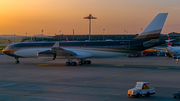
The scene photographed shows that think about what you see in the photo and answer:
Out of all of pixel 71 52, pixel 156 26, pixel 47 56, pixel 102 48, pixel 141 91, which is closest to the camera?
pixel 141 91

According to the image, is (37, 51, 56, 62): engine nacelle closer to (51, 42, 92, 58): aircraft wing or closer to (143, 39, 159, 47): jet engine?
(51, 42, 92, 58): aircraft wing

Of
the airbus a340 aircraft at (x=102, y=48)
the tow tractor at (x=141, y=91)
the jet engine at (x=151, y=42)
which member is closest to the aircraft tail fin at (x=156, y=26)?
the airbus a340 aircraft at (x=102, y=48)

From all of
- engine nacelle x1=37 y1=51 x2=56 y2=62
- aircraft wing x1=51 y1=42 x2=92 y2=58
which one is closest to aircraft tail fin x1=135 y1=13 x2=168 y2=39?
aircraft wing x1=51 y1=42 x2=92 y2=58

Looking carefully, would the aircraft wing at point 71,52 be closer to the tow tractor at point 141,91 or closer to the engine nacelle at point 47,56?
the engine nacelle at point 47,56

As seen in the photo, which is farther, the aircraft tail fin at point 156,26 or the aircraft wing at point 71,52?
the aircraft wing at point 71,52

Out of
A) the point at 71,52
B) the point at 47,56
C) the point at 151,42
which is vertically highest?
the point at 151,42

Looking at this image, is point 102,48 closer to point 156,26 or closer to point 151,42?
point 151,42

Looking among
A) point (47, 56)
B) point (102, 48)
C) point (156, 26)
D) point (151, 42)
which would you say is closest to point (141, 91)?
point (151, 42)

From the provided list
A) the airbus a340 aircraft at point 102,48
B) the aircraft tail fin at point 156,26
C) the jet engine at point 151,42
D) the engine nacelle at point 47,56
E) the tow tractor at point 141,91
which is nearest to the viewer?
the tow tractor at point 141,91

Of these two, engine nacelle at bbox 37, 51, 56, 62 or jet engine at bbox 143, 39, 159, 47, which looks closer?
jet engine at bbox 143, 39, 159, 47

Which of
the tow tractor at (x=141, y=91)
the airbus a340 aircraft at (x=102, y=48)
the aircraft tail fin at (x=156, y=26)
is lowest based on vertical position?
the tow tractor at (x=141, y=91)

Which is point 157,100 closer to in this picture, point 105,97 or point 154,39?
point 105,97

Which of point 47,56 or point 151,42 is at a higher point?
point 151,42

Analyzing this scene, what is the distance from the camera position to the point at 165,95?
13.6 metres
